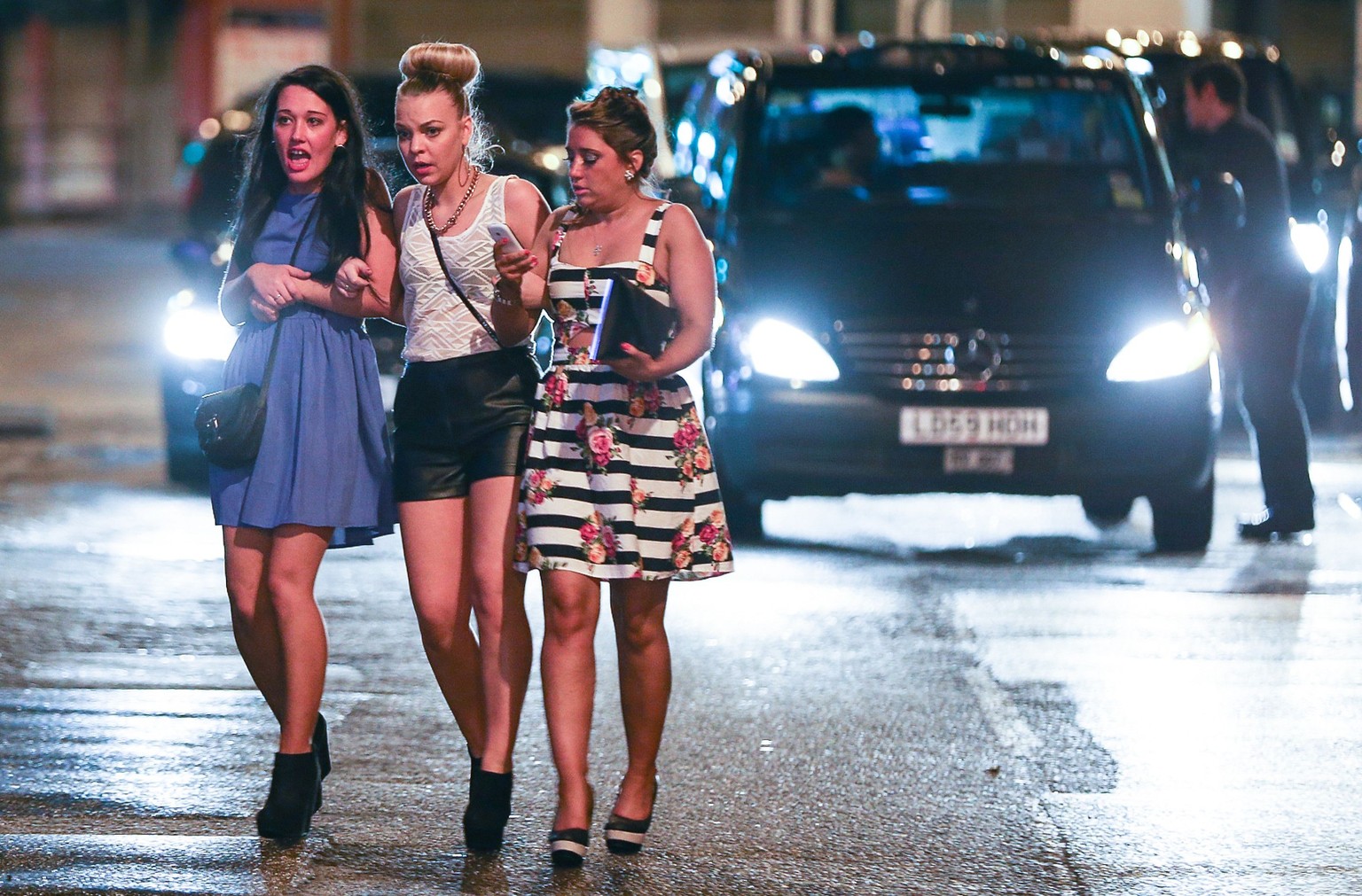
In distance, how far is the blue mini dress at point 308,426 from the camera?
17.8 ft

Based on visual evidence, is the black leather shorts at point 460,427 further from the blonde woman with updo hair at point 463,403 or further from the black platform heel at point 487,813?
the black platform heel at point 487,813

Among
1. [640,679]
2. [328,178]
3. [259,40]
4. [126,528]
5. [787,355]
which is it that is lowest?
[126,528]

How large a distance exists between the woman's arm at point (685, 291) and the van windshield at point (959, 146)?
4911 mm

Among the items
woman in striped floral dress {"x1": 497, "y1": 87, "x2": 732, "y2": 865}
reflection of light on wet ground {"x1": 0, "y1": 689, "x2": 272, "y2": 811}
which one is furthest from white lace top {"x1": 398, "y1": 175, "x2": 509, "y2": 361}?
reflection of light on wet ground {"x1": 0, "y1": 689, "x2": 272, "y2": 811}

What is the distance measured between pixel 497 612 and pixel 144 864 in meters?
0.94

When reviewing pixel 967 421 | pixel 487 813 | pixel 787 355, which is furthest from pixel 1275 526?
pixel 487 813

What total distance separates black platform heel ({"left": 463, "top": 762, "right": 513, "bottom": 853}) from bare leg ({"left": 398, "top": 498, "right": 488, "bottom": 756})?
13 centimetres

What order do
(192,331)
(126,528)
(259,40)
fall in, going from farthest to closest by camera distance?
1. (259,40)
2. (192,331)
3. (126,528)

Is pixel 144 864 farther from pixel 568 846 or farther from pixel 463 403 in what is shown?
pixel 463 403

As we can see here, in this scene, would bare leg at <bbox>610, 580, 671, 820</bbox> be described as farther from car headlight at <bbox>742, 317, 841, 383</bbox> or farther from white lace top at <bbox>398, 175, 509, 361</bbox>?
car headlight at <bbox>742, 317, 841, 383</bbox>

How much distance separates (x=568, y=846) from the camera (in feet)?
17.1

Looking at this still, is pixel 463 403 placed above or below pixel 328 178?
below

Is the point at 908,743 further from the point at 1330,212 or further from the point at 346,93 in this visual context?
the point at 1330,212

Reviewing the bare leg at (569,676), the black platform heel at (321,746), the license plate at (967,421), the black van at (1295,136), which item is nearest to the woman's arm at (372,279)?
the bare leg at (569,676)
